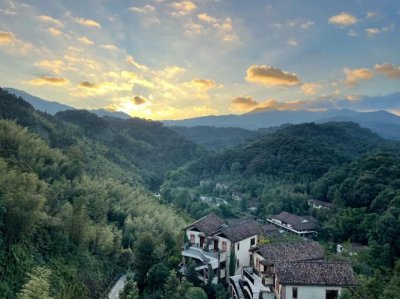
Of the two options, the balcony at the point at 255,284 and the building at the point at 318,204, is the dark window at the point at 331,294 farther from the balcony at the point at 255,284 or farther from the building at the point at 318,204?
the building at the point at 318,204

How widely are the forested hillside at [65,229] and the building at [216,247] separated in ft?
4.69

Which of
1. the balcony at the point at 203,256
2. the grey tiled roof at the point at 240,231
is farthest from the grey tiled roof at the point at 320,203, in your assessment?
the balcony at the point at 203,256

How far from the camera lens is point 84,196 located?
91.4 feet

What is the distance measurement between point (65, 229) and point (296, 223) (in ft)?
102

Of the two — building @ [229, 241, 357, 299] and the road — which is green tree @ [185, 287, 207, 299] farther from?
the road

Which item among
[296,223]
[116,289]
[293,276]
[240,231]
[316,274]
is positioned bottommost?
[296,223]

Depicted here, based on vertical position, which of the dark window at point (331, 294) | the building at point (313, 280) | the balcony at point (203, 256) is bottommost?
the balcony at point (203, 256)

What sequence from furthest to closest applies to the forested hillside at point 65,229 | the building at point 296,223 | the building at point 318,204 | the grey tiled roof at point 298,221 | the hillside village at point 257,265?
the building at point 318,204 → the grey tiled roof at point 298,221 → the building at point 296,223 → the hillside village at point 257,265 → the forested hillside at point 65,229

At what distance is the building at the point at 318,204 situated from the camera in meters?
49.0

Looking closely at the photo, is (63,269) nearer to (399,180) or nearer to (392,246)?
(392,246)

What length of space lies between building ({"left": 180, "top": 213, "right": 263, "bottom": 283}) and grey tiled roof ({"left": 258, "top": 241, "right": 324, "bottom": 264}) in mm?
2592

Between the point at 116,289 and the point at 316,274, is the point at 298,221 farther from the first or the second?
the point at 316,274

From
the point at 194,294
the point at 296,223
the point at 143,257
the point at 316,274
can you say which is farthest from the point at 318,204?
the point at 194,294

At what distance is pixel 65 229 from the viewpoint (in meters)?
22.0
